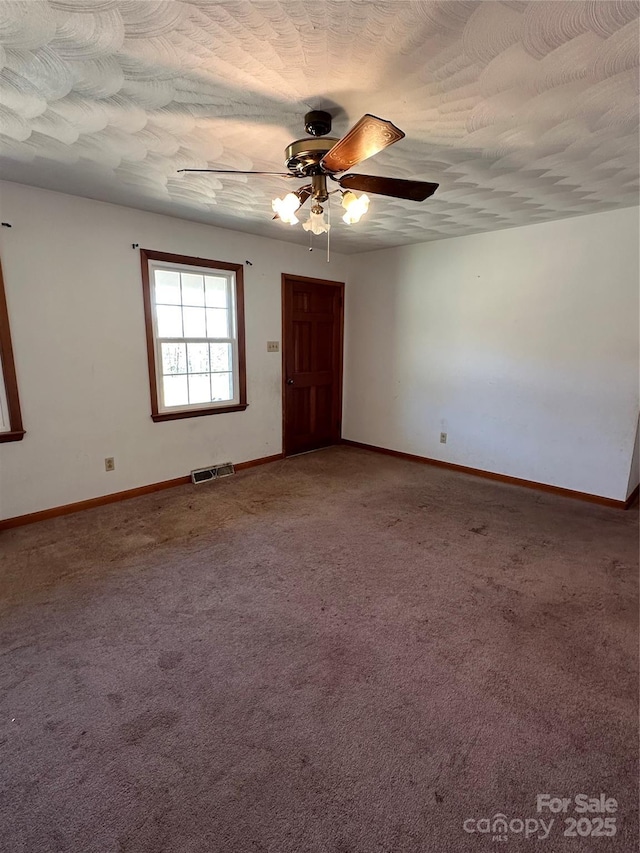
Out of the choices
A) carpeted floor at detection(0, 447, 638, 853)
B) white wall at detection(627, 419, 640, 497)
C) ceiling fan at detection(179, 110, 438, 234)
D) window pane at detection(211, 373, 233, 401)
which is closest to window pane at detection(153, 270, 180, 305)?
window pane at detection(211, 373, 233, 401)

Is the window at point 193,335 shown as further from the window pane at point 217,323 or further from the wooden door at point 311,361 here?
the wooden door at point 311,361

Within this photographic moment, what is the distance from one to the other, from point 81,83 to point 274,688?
8.61ft

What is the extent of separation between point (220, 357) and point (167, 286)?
824 mm

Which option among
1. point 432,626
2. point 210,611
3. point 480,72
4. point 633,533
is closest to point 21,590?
point 210,611

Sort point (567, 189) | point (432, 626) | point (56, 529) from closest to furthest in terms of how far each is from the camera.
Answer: point (432, 626) < point (567, 189) < point (56, 529)

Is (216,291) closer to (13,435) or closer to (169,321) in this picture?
(169,321)

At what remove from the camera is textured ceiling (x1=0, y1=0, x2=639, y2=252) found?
53.0 inches

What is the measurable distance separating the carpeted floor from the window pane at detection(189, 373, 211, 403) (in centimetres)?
137

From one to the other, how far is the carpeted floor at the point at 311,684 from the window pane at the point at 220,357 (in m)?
1.70

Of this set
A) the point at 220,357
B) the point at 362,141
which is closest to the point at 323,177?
the point at 362,141

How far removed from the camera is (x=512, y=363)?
4.05 metres

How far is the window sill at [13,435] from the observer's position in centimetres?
299

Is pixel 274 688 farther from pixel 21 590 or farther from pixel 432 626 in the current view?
pixel 21 590

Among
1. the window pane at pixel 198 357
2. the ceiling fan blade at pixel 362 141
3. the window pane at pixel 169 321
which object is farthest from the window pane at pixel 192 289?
the ceiling fan blade at pixel 362 141
